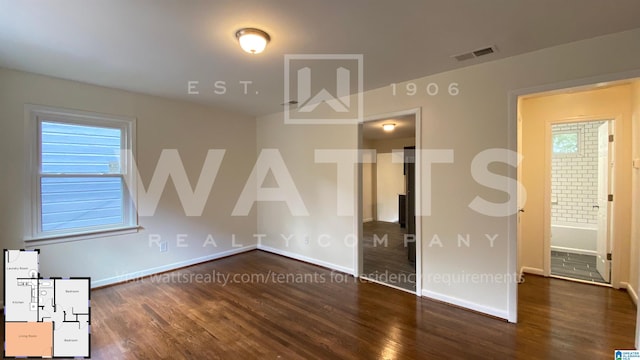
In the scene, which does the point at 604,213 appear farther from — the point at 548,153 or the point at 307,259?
the point at 307,259

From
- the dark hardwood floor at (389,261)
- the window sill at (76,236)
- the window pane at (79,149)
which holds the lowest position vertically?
the dark hardwood floor at (389,261)

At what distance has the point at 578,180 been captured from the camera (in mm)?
5195

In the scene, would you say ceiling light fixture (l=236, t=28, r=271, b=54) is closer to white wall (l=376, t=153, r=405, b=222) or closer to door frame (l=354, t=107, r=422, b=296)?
door frame (l=354, t=107, r=422, b=296)

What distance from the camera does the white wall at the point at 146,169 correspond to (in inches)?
118

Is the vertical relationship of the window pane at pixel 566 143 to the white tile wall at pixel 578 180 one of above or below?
above

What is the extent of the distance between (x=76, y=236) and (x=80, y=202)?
1.35 feet

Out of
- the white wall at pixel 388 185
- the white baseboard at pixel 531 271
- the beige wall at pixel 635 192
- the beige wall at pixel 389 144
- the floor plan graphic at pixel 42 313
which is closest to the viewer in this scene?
the floor plan graphic at pixel 42 313

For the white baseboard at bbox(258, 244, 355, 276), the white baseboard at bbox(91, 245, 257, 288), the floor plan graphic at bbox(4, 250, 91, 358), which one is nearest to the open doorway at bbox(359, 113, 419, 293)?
the white baseboard at bbox(258, 244, 355, 276)

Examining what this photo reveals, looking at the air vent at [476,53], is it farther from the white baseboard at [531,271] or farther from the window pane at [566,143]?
the window pane at [566,143]

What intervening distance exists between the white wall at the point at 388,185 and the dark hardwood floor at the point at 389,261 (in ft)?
5.08

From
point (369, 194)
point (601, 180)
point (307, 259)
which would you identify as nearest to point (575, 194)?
point (601, 180)

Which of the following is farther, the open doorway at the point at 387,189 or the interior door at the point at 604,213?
the open doorway at the point at 387,189

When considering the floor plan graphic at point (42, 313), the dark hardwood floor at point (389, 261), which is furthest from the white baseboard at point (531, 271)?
the floor plan graphic at point (42, 313)

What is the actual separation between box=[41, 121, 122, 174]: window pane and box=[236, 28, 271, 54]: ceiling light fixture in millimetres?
2600
